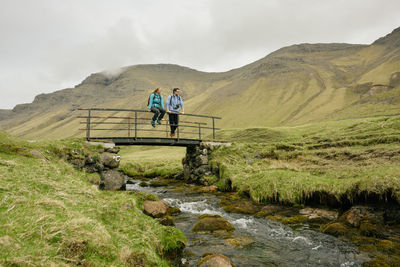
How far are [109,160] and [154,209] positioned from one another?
6567 mm

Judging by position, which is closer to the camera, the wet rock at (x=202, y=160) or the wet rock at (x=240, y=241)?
the wet rock at (x=240, y=241)

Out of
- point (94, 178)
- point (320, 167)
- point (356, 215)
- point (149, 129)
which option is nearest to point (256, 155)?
point (320, 167)

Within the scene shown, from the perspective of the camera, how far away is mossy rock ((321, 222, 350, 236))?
30.5 feet

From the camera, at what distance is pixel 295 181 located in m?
13.9

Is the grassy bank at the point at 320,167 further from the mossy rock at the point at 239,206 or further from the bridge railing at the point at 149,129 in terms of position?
the bridge railing at the point at 149,129

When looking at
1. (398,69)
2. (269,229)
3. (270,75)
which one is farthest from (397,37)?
(269,229)

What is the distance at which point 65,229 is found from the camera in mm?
4918

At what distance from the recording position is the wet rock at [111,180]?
15.8 metres

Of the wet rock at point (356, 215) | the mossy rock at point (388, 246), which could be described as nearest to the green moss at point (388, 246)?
the mossy rock at point (388, 246)

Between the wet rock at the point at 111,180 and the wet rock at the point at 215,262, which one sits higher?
the wet rock at the point at 111,180

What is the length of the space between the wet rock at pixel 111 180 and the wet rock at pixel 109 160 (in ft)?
1.37

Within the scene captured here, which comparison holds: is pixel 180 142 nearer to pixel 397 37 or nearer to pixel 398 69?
pixel 398 69

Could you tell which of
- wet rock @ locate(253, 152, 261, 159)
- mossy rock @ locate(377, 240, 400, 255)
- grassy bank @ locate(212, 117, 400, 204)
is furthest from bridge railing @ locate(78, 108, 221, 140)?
mossy rock @ locate(377, 240, 400, 255)

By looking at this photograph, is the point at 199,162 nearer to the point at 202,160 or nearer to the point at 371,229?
the point at 202,160
